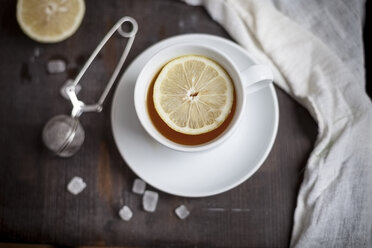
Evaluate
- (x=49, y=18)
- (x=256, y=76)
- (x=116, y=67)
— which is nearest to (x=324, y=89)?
(x=256, y=76)

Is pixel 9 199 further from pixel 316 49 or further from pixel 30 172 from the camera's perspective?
pixel 316 49

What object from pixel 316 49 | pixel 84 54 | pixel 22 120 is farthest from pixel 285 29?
pixel 22 120

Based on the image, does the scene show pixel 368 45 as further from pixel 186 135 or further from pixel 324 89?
pixel 186 135

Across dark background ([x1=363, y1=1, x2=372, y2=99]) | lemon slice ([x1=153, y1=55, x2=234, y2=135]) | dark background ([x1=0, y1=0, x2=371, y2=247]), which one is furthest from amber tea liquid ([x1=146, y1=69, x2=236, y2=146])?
dark background ([x1=363, y1=1, x2=372, y2=99])

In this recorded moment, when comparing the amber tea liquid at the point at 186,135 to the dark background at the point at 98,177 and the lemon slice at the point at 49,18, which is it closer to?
the dark background at the point at 98,177

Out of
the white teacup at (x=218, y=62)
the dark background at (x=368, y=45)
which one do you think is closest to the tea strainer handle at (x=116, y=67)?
the white teacup at (x=218, y=62)

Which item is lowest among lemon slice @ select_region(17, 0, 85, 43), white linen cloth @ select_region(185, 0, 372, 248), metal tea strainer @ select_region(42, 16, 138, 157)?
white linen cloth @ select_region(185, 0, 372, 248)

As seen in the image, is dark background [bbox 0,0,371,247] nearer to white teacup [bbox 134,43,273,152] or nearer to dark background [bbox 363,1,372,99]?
white teacup [bbox 134,43,273,152]
